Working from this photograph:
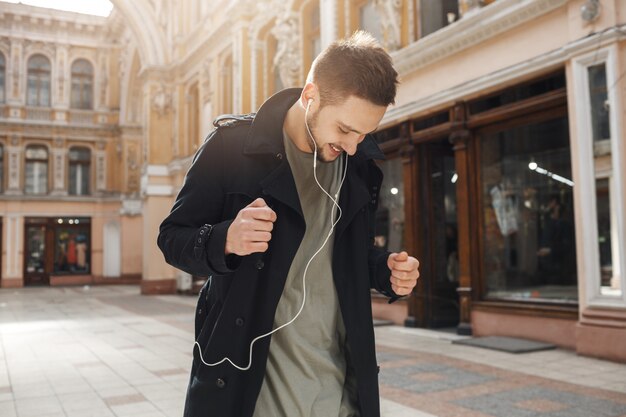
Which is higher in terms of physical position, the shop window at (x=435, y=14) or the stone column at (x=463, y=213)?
the shop window at (x=435, y=14)

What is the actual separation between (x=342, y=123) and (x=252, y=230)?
1.34 feet

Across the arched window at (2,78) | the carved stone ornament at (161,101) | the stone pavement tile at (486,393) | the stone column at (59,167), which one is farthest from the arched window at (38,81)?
the stone pavement tile at (486,393)

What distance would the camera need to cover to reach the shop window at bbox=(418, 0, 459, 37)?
33.5 ft

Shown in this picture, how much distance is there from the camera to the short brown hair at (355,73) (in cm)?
166

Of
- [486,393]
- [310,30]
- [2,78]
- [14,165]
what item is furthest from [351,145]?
[2,78]

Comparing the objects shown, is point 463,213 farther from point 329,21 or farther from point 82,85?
point 82,85

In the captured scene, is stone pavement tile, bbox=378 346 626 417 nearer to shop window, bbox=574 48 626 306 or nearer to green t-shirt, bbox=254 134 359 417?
shop window, bbox=574 48 626 306

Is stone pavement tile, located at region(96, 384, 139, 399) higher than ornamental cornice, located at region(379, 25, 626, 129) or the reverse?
the reverse

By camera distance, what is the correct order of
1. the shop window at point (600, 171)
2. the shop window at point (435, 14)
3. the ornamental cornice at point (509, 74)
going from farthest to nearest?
1. the shop window at point (435, 14)
2. the ornamental cornice at point (509, 74)
3. the shop window at point (600, 171)

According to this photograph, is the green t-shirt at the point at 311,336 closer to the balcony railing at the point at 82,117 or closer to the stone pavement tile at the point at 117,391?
the stone pavement tile at the point at 117,391

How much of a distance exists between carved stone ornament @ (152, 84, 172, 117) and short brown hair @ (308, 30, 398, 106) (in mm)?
21988

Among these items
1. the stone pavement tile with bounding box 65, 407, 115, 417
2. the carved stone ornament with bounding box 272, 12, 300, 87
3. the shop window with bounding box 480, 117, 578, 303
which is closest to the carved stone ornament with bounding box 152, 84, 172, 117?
the carved stone ornament with bounding box 272, 12, 300, 87

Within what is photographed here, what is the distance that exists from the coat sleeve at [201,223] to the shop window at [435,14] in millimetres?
9068

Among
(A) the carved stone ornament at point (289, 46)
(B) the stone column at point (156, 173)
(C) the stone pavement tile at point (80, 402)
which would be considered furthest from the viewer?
(B) the stone column at point (156, 173)
